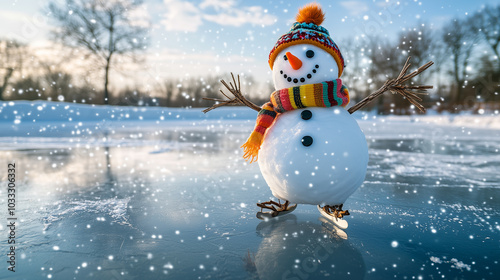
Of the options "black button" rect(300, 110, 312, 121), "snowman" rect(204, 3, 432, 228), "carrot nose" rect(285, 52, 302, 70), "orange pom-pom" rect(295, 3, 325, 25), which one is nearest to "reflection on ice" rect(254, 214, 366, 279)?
"snowman" rect(204, 3, 432, 228)

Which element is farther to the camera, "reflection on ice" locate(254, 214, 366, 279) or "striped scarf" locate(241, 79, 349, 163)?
"striped scarf" locate(241, 79, 349, 163)

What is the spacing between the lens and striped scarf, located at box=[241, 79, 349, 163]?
7.14 ft

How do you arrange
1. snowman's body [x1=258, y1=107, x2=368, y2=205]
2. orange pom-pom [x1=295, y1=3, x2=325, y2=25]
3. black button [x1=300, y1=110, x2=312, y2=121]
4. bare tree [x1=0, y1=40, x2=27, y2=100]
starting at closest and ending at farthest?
snowman's body [x1=258, y1=107, x2=368, y2=205], black button [x1=300, y1=110, x2=312, y2=121], orange pom-pom [x1=295, y1=3, x2=325, y2=25], bare tree [x1=0, y1=40, x2=27, y2=100]

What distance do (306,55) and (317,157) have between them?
2.48ft

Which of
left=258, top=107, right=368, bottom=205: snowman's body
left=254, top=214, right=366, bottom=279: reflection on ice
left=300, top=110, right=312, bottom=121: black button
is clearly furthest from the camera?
left=300, top=110, right=312, bottom=121: black button

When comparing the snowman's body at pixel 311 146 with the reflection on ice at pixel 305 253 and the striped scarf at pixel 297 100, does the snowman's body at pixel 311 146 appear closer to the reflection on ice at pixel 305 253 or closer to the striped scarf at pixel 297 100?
the striped scarf at pixel 297 100

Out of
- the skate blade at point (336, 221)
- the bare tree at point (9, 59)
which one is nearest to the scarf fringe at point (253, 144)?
the skate blade at point (336, 221)

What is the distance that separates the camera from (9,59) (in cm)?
1515

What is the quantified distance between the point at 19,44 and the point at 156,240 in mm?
16551

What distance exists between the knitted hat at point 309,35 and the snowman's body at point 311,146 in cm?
4

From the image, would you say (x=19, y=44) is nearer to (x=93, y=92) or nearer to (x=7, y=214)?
(x=93, y=92)

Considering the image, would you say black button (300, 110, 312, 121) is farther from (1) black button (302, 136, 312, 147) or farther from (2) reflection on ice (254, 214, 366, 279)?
(2) reflection on ice (254, 214, 366, 279)

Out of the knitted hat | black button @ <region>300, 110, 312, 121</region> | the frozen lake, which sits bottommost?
the frozen lake

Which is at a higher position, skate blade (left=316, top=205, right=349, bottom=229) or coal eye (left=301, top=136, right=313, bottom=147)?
coal eye (left=301, top=136, right=313, bottom=147)
